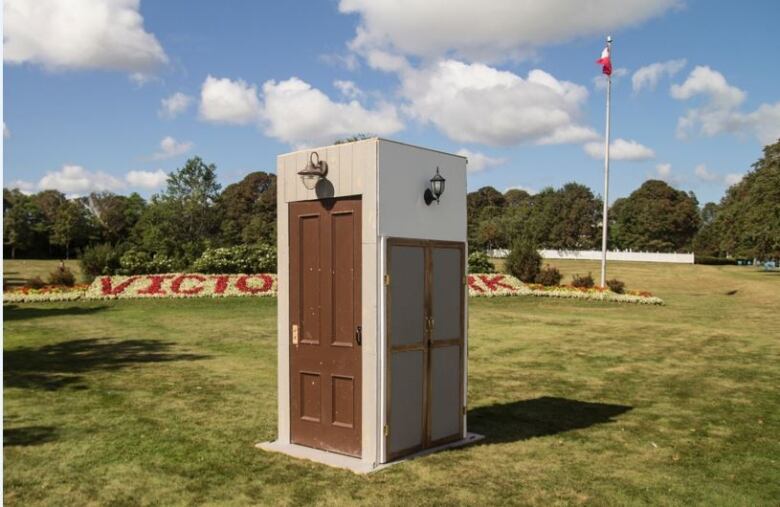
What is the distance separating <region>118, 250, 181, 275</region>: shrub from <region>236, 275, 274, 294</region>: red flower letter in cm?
518

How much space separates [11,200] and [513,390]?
7597 cm

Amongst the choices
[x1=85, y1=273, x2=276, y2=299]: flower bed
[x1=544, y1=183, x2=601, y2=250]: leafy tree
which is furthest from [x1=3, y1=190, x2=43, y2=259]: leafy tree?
[x1=544, y1=183, x2=601, y2=250]: leafy tree

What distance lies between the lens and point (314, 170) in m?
6.78

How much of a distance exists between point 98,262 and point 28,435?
24024mm

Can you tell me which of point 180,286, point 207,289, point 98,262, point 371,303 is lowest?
point 207,289

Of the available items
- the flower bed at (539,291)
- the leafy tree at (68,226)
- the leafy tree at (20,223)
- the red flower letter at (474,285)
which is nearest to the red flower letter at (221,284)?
the flower bed at (539,291)

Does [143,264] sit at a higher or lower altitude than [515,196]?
lower

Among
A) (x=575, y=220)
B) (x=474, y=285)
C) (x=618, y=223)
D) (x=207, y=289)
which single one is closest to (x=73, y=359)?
(x=207, y=289)

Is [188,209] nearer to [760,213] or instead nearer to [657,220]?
[760,213]

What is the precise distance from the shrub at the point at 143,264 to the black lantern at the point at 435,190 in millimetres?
25693

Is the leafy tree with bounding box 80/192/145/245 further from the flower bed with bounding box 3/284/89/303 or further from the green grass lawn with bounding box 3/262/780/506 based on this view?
the green grass lawn with bounding box 3/262/780/506

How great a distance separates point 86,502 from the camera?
5.47 metres

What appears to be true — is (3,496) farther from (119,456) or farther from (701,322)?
(701,322)

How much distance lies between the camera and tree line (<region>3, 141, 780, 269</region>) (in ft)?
162
